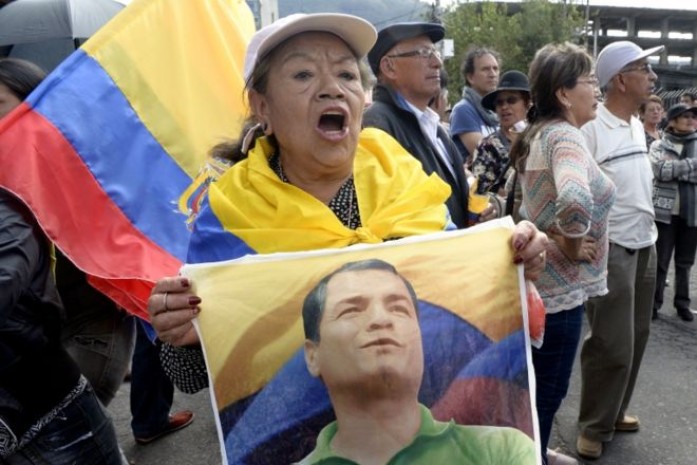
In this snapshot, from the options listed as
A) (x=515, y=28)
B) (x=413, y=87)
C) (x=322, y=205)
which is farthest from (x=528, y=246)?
(x=515, y=28)

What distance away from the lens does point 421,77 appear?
107 inches

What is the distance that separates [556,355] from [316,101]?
5.58 feet

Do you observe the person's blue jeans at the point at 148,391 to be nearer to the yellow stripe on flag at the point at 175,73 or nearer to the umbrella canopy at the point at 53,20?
the yellow stripe on flag at the point at 175,73

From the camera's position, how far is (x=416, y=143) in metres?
2.50

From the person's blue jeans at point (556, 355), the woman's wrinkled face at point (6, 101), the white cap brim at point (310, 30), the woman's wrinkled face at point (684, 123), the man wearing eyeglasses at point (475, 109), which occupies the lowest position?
the woman's wrinkled face at point (684, 123)

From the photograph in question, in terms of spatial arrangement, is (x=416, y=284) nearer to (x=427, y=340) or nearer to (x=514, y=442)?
(x=427, y=340)

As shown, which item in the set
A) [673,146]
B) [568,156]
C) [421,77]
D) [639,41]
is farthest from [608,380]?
[639,41]

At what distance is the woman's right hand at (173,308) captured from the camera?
1.24m

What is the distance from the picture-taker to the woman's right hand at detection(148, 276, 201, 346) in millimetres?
1237

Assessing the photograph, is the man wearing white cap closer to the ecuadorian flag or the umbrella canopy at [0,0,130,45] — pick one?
the ecuadorian flag

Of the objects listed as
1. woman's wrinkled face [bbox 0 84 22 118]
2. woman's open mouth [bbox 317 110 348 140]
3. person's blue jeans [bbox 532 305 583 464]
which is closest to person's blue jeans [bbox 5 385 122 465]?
woman's wrinkled face [bbox 0 84 22 118]

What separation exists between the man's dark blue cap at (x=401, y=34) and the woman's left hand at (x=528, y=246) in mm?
1600

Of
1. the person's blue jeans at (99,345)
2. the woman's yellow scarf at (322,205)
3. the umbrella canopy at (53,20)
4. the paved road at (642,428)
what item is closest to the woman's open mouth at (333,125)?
the woman's yellow scarf at (322,205)

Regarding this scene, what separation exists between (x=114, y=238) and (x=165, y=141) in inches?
17.6
